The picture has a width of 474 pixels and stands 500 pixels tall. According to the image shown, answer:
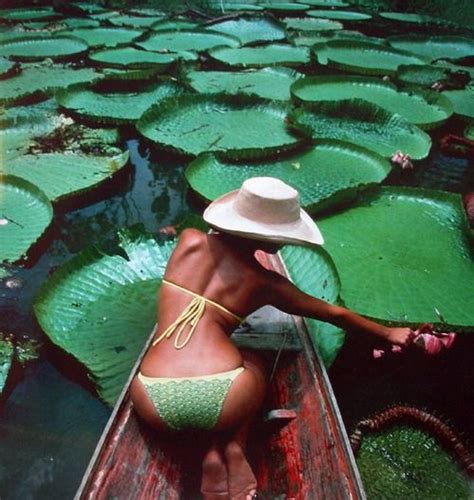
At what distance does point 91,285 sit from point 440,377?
1.78 meters

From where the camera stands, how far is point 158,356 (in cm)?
149

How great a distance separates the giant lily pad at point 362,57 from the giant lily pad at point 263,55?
0.92ft

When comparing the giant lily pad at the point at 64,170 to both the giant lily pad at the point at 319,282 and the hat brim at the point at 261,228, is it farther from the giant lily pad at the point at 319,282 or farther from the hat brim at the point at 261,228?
the hat brim at the point at 261,228

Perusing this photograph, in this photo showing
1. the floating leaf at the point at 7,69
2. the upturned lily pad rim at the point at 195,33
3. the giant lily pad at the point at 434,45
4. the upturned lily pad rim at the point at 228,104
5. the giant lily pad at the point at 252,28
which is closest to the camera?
the upturned lily pad rim at the point at 228,104

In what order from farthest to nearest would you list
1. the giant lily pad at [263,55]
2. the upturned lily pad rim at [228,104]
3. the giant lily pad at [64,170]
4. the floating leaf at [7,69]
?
the giant lily pad at [263,55], the floating leaf at [7,69], the upturned lily pad rim at [228,104], the giant lily pad at [64,170]

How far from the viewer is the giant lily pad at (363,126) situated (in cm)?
382

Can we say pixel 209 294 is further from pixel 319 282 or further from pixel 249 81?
pixel 249 81

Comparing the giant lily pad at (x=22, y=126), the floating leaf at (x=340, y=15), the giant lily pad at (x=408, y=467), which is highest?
the giant lily pad at (x=22, y=126)

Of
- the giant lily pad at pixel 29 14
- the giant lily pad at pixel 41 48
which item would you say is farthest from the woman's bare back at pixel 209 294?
the giant lily pad at pixel 29 14

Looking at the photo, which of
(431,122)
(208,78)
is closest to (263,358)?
(431,122)

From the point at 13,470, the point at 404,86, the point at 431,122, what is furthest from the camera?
the point at 404,86

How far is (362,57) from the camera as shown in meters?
6.29

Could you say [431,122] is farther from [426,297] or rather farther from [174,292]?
[174,292]

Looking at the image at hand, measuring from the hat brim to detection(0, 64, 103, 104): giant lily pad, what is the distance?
137 inches
